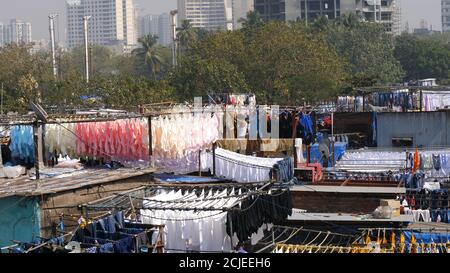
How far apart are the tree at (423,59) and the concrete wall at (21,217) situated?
60812mm

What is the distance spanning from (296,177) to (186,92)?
79.8ft

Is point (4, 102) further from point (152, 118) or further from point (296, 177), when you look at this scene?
point (296, 177)

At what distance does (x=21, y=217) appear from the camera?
12547mm

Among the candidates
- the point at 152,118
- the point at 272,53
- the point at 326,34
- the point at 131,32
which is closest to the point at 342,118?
the point at 152,118

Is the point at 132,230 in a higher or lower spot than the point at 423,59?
lower

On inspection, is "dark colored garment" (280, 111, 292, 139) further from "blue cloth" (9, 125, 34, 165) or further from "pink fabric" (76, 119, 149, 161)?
"blue cloth" (9, 125, 34, 165)

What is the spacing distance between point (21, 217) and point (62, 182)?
121 cm

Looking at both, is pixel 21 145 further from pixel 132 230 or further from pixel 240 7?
pixel 240 7

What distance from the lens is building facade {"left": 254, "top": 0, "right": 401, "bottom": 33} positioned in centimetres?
9150

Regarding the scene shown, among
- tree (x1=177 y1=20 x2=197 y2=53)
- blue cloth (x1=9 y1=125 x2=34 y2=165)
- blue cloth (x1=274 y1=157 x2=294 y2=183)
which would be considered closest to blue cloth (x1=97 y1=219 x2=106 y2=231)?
blue cloth (x1=274 y1=157 x2=294 y2=183)

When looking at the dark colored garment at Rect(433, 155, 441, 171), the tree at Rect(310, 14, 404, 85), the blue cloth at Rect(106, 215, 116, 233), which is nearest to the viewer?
the blue cloth at Rect(106, 215, 116, 233)

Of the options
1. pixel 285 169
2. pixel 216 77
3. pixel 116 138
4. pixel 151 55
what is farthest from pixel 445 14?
pixel 285 169

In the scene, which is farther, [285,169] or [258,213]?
[285,169]

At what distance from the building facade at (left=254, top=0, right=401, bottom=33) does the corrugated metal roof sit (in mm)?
75255
